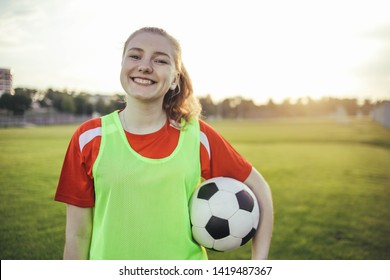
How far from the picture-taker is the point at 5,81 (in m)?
3.03

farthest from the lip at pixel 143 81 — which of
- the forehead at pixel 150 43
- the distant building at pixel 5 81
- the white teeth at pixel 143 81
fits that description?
the distant building at pixel 5 81

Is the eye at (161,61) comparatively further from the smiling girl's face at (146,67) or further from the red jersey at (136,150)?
the red jersey at (136,150)

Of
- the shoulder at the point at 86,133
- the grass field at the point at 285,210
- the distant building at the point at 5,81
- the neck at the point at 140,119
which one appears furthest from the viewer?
the grass field at the point at 285,210

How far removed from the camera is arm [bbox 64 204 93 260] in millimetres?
1646

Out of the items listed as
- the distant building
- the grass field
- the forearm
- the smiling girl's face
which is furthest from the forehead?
the grass field

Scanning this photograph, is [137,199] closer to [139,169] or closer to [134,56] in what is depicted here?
[139,169]

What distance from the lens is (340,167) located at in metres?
7.04

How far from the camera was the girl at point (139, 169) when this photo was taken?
1602 millimetres

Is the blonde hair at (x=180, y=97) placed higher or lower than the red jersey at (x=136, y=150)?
higher

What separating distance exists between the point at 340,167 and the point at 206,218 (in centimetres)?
592

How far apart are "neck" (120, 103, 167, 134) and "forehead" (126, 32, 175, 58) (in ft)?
0.79

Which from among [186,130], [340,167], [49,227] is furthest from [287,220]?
[340,167]

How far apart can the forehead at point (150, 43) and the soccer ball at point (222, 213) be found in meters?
0.62
